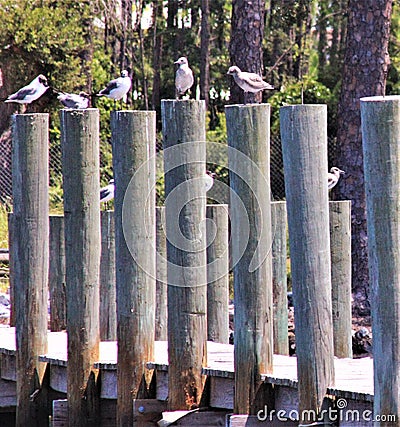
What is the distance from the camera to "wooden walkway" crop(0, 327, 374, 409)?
718 centimetres

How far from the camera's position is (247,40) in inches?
746

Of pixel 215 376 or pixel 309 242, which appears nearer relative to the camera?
pixel 309 242

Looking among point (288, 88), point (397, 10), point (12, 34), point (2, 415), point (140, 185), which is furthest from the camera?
point (397, 10)

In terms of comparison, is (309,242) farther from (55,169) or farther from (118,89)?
(55,169)

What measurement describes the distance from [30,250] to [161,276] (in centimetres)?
129

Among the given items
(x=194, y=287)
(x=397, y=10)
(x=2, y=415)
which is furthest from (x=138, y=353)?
(x=397, y=10)

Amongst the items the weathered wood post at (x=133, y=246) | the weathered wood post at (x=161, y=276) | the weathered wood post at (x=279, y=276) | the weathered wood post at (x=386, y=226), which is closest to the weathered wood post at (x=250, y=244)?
the weathered wood post at (x=133, y=246)

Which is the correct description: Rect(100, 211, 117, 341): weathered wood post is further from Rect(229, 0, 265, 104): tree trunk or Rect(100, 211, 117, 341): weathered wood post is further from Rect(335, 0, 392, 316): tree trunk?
Rect(229, 0, 265, 104): tree trunk

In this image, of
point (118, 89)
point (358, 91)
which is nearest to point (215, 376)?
point (118, 89)

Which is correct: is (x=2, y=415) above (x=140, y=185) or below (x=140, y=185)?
below

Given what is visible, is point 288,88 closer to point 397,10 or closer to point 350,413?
point 397,10

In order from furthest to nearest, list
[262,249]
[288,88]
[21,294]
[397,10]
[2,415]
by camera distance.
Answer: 1. [397,10]
2. [288,88]
3. [2,415]
4. [21,294]
5. [262,249]

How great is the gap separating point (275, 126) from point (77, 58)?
487 centimetres

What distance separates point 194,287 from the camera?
778 centimetres
